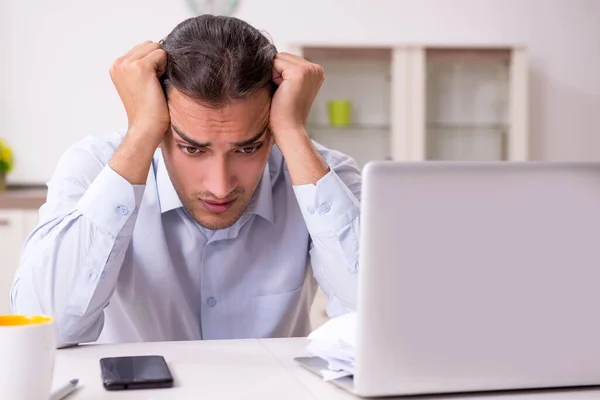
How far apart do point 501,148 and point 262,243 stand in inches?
105

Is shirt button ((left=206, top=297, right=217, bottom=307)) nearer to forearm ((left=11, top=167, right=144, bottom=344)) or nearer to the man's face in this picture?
the man's face

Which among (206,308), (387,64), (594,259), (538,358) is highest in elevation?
(387,64)

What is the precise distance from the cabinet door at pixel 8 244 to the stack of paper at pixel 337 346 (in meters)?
2.62

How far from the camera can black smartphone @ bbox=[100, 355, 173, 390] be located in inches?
38.8

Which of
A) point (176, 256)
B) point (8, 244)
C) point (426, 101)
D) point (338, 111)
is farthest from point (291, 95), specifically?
point (426, 101)

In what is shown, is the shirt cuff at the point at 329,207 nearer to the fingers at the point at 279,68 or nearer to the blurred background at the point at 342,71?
the fingers at the point at 279,68

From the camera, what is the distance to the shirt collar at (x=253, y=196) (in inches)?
63.7

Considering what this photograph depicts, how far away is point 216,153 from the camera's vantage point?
1.51m

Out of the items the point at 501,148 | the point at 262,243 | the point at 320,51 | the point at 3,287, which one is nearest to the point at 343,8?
the point at 320,51

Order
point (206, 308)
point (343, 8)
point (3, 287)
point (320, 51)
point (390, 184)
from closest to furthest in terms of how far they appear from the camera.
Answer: point (390, 184) → point (206, 308) → point (3, 287) → point (320, 51) → point (343, 8)

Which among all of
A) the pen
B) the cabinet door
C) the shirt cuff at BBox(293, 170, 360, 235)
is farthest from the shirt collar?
the cabinet door

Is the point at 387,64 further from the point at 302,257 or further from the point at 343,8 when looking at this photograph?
the point at 302,257

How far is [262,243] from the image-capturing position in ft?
5.50

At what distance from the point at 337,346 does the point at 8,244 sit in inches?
107
